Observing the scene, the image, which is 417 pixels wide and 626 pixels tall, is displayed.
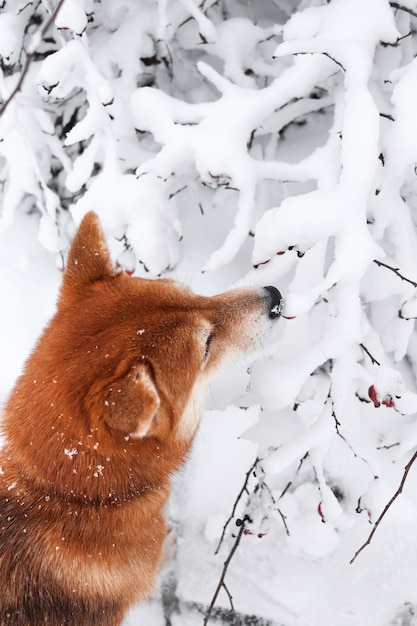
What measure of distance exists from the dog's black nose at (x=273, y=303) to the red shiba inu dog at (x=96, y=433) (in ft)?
0.09

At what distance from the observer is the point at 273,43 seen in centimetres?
299

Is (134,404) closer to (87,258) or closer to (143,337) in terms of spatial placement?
(143,337)

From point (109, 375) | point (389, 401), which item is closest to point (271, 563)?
point (389, 401)

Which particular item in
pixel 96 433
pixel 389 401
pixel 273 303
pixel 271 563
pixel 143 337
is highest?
pixel 143 337

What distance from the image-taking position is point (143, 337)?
1834 mm

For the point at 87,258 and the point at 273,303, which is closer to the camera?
the point at 87,258

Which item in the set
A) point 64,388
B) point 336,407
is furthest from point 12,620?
point 336,407

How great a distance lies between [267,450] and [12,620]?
1179 millimetres

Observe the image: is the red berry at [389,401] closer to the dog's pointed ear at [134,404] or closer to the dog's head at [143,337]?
the dog's head at [143,337]

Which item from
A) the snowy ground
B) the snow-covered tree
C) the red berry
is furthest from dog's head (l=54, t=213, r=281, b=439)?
the snowy ground

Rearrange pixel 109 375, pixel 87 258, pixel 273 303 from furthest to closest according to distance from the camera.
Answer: pixel 273 303, pixel 87 258, pixel 109 375

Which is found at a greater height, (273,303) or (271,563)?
(273,303)

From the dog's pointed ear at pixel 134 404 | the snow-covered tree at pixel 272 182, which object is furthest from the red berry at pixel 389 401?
the dog's pointed ear at pixel 134 404

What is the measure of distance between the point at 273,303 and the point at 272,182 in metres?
1.18
